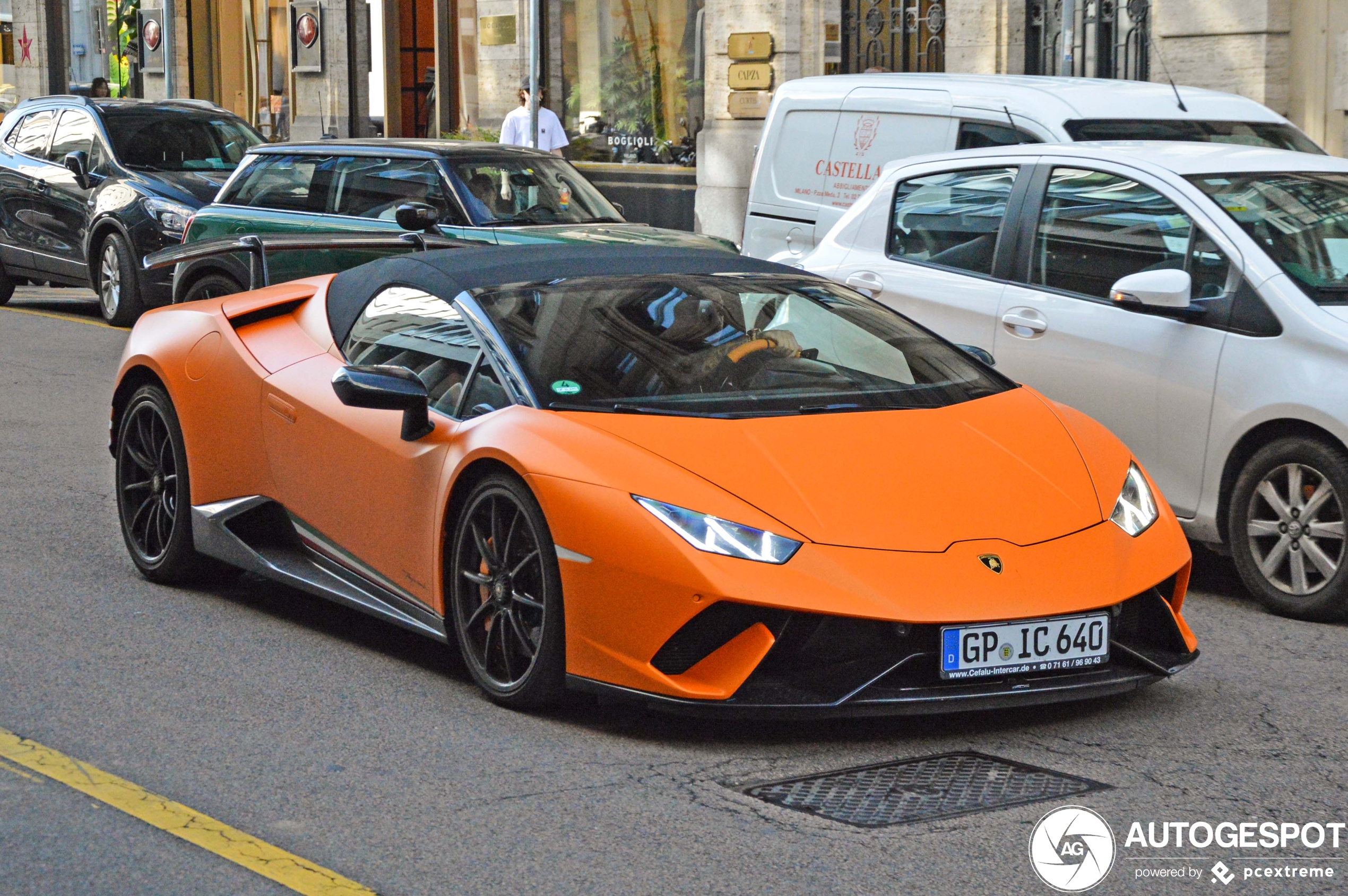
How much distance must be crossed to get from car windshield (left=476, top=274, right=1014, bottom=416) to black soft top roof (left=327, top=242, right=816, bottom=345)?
7 centimetres

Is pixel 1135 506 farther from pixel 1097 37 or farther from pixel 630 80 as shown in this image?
pixel 630 80

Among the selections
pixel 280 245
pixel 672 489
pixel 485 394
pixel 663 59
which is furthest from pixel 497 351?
pixel 663 59

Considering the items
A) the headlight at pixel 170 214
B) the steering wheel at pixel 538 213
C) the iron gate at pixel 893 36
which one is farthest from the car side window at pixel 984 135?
the iron gate at pixel 893 36

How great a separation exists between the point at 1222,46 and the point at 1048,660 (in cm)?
1207

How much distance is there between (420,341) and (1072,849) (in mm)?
2668

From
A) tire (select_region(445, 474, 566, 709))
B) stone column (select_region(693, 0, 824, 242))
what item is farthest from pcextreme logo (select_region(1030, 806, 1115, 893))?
stone column (select_region(693, 0, 824, 242))

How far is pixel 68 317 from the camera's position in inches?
667

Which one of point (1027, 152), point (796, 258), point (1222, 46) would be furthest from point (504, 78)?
point (1027, 152)

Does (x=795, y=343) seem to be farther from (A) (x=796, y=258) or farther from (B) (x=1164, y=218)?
(A) (x=796, y=258)

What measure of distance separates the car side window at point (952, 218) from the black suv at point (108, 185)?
8599 mm

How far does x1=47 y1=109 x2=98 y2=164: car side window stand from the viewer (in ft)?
55.2

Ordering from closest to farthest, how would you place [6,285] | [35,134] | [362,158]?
[362,158] < [35,134] < [6,285]

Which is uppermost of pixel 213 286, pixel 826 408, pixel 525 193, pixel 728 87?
pixel 728 87

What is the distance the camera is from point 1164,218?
7.14 meters
